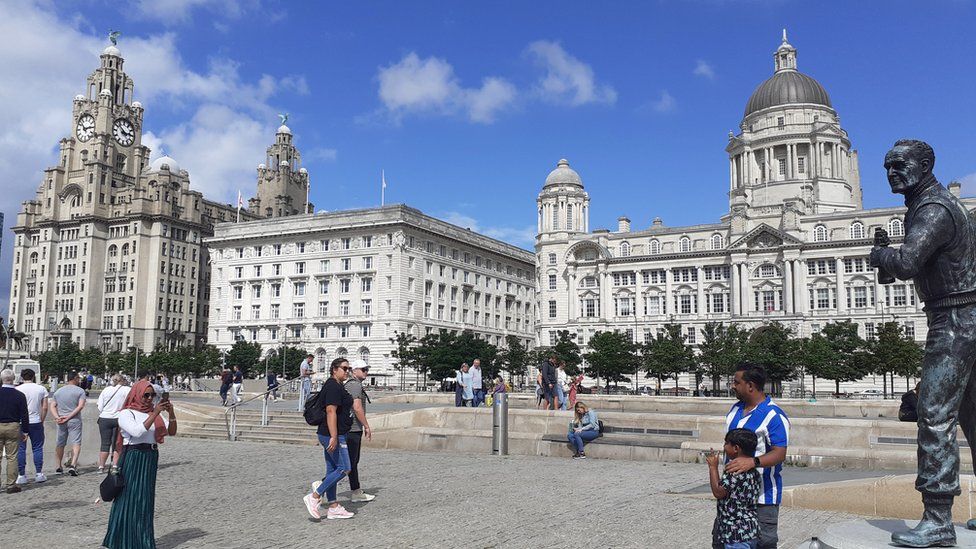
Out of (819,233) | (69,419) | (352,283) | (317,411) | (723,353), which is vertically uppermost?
(819,233)

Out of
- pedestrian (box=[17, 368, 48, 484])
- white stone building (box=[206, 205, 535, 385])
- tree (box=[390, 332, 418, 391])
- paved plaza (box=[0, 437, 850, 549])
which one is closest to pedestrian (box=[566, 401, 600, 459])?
paved plaza (box=[0, 437, 850, 549])

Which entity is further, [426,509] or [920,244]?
[426,509]

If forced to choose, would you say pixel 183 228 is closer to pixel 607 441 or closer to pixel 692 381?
pixel 692 381

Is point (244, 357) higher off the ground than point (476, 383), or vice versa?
point (244, 357)

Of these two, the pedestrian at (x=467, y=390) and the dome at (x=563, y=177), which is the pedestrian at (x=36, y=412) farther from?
the dome at (x=563, y=177)

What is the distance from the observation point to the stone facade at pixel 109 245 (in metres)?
112

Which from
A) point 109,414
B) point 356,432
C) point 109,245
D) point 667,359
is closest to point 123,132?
point 109,245

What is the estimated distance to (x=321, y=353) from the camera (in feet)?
306

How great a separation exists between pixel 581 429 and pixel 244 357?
7493 cm

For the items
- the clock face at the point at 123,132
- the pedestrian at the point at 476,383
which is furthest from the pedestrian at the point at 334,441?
the clock face at the point at 123,132

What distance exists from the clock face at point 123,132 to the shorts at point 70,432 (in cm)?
11448

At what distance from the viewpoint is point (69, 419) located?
16.2 metres

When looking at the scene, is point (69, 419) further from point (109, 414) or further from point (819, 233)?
point (819, 233)

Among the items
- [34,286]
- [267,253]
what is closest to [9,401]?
[267,253]
